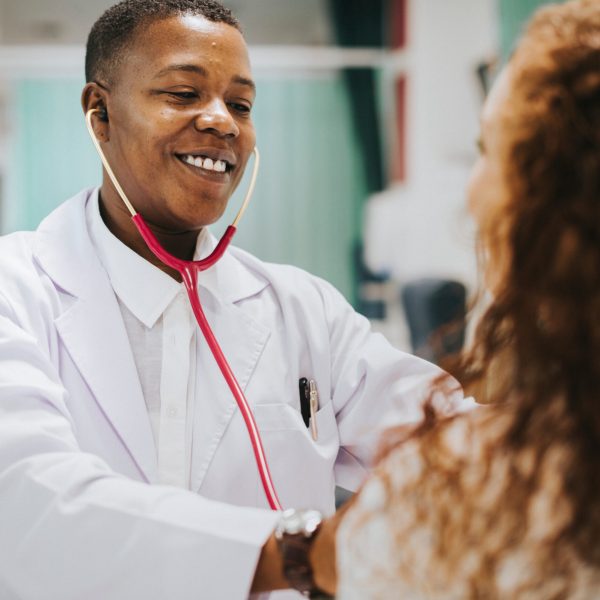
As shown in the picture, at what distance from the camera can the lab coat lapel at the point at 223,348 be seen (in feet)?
3.45

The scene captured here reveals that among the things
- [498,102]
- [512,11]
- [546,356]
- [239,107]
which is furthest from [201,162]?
[512,11]

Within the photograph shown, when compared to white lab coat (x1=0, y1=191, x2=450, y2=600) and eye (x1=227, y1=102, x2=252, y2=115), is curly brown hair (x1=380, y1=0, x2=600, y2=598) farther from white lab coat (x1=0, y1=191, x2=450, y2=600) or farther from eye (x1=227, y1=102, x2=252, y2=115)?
eye (x1=227, y1=102, x2=252, y2=115)

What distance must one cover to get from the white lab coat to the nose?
22 cm

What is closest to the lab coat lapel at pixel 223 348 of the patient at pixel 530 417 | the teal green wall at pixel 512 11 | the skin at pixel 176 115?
the skin at pixel 176 115

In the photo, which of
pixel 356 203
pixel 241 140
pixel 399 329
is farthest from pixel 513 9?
pixel 241 140

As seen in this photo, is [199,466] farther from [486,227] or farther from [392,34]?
[392,34]

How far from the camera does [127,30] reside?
44.8 inches

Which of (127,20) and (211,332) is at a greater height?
(127,20)

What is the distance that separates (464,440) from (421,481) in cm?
5

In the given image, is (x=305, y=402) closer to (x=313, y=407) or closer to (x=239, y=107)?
(x=313, y=407)

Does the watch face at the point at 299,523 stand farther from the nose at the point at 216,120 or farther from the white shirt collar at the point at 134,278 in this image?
the nose at the point at 216,120

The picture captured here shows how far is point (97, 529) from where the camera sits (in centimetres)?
75

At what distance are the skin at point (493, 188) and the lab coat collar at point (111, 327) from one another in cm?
53

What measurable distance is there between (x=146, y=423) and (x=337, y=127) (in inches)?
87.6
